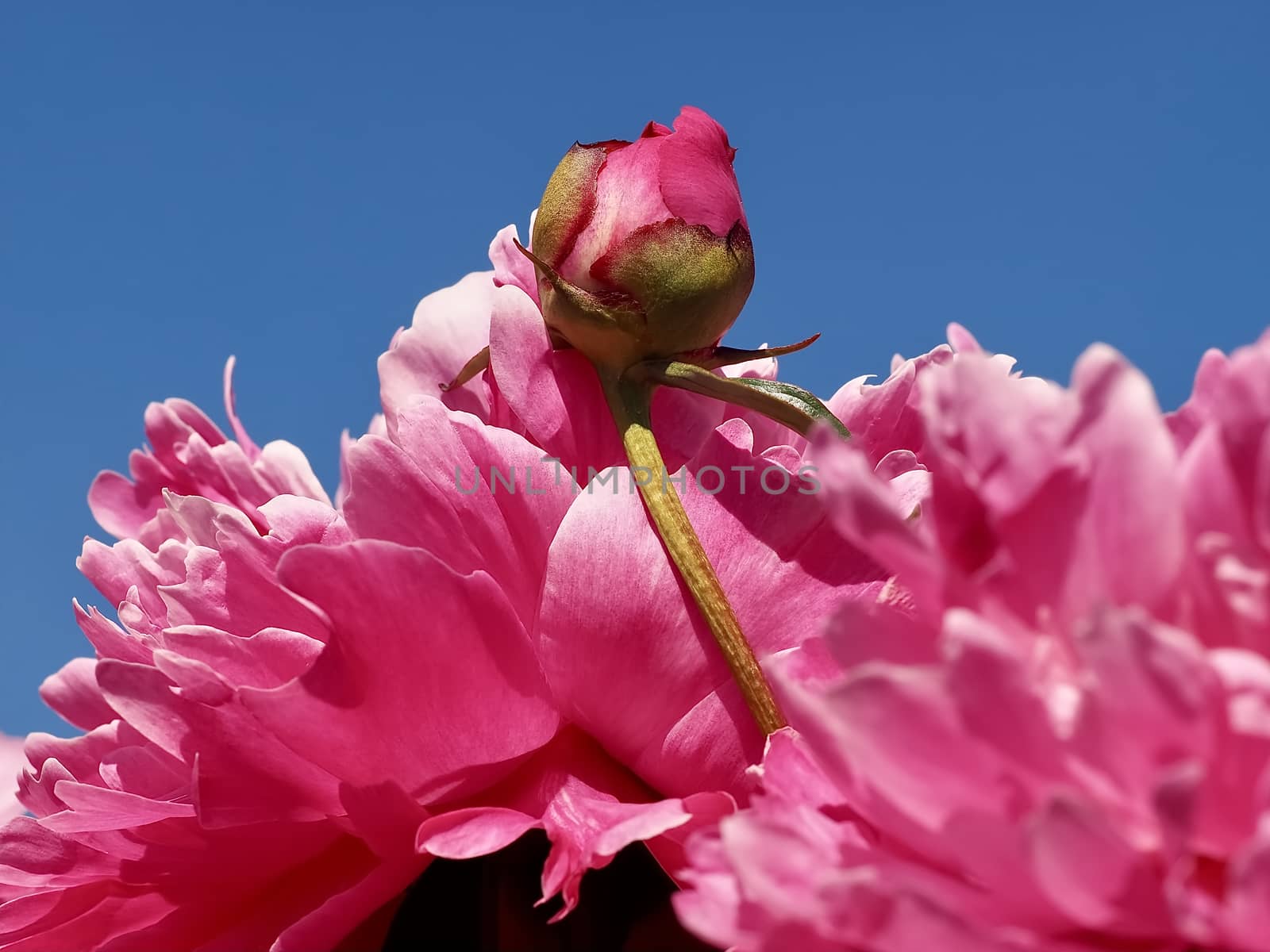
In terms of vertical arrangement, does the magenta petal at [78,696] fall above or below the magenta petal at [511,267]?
below

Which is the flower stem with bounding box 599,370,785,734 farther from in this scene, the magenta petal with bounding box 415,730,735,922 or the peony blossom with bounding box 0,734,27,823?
the peony blossom with bounding box 0,734,27,823

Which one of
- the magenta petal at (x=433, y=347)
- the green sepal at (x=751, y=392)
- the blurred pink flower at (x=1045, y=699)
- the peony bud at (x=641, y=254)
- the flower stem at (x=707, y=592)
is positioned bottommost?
the blurred pink flower at (x=1045, y=699)

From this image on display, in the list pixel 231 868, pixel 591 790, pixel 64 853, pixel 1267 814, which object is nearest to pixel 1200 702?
pixel 1267 814

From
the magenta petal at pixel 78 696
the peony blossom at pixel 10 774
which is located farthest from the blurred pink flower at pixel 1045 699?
the peony blossom at pixel 10 774

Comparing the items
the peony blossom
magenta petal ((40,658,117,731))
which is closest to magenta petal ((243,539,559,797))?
magenta petal ((40,658,117,731))

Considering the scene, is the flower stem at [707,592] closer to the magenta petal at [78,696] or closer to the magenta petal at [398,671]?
the magenta petal at [398,671]

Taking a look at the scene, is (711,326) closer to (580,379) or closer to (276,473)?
(580,379)
